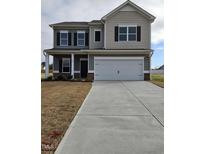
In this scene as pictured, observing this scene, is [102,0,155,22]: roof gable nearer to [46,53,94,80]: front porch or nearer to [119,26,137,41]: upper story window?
[119,26,137,41]: upper story window

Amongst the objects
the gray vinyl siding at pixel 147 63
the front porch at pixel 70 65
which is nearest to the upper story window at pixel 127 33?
the gray vinyl siding at pixel 147 63

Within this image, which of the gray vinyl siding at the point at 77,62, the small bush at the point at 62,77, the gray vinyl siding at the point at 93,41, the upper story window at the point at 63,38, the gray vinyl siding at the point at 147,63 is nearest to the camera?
the small bush at the point at 62,77

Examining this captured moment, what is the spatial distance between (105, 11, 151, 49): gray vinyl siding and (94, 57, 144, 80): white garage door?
1290 mm

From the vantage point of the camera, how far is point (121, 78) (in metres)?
26.5

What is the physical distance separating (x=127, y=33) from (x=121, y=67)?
329 cm

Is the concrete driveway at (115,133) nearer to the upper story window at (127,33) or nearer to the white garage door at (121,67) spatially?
the white garage door at (121,67)

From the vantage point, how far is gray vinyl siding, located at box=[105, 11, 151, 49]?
26.4 m

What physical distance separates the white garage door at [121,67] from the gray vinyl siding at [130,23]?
4.23 feet

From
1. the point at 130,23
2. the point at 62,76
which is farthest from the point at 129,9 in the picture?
the point at 62,76

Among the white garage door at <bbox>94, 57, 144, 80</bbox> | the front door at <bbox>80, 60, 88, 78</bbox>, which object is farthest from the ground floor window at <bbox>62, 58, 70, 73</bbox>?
the white garage door at <bbox>94, 57, 144, 80</bbox>

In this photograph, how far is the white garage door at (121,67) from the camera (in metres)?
26.4

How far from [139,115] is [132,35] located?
18962mm
